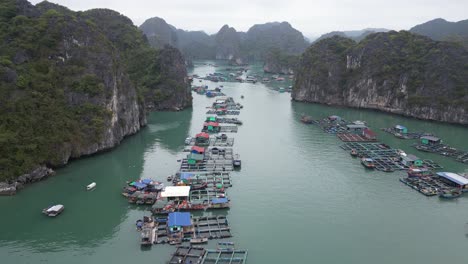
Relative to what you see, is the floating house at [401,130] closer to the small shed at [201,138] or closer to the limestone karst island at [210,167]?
the limestone karst island at [210,167]

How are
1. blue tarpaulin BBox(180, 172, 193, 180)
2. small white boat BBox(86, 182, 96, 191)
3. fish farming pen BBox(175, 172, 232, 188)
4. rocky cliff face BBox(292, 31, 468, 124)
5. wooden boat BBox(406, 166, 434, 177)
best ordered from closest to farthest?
small white boat BBox(86, 182, 96, 191)
fish farming pen BBox(175, 172, 232, 188)
blue tarpaulin BBox(180, 172, 193, 180)
wooden boat BBox(406, 166, 434, 177)
rocky cliff face BBox(292, 31, 468, 124)

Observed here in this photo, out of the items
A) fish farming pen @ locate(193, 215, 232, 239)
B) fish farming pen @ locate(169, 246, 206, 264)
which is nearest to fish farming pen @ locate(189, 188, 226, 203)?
fish farming pen @ locate(193, 215, 232, 239)

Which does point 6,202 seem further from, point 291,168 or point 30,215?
point 291,168

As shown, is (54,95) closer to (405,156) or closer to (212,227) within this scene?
(212,227)

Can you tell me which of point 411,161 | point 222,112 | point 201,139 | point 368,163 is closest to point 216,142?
point 201,139

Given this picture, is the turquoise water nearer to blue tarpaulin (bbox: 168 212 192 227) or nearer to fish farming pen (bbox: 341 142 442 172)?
fish farming pen (bbox: 341 142 442 172)
